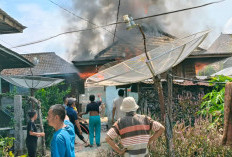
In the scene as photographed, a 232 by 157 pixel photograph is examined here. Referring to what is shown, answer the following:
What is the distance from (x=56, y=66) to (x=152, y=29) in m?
11.3

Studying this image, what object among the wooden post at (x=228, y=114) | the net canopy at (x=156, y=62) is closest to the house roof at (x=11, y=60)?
the net canopy at (x=156, y=62)

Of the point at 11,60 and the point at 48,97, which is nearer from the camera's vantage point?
the point at 48,97

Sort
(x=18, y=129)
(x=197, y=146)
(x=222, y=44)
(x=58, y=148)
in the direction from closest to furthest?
(x=58, y=148)
(x=197, y=146)
(x=18, y=129)
(x=222, y=44)

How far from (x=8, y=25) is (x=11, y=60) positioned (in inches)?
123

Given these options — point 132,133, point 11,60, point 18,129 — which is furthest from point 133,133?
point 11,60

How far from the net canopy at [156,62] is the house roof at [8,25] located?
3.14m

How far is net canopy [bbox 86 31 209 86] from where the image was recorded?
14.6 ft

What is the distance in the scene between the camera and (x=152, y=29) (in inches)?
858

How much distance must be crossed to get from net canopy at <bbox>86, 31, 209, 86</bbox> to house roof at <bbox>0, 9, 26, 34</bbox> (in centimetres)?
314

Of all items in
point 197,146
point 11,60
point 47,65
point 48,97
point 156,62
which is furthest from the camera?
point 47,65

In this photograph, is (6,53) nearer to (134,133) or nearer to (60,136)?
(134,133)

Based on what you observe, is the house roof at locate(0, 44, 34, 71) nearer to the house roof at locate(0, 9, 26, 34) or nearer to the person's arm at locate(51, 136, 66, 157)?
the house roof at locate(0, 9, 26, 34)

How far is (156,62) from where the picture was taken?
15.1 feet

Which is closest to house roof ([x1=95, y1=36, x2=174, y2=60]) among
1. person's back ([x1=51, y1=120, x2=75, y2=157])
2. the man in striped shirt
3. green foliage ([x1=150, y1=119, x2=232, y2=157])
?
green foliage ([x1=150, y1=119, x2=232, y2=157])
